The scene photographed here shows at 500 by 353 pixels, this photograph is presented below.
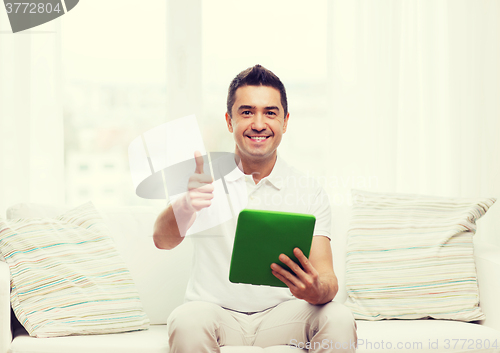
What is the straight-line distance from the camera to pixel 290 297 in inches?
62.3

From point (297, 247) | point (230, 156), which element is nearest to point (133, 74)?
point (230, 156)

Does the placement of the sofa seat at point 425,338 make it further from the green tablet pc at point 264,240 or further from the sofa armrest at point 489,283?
the green tablet pc at point 264,240

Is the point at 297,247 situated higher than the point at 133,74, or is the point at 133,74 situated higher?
the point at 133,74

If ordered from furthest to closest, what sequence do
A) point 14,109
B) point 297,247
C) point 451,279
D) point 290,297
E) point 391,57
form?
1. point 391,57
2. point 14,109
3. point 451,279
4. point 290,297
5. point 297,247

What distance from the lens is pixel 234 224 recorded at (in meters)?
1.62

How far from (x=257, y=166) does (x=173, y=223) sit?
0.42m

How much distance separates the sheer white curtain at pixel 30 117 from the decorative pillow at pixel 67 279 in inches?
26.4

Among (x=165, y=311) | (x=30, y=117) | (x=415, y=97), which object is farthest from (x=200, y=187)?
(x=415, y=97)

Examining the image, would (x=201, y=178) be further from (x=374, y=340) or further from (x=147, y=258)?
(x=374, y=340)

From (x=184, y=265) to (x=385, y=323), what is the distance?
79cm

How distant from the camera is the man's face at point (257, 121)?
1.68m

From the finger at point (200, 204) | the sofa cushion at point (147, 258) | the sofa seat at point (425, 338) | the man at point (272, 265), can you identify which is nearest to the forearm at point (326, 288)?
the man at point (272, 265)

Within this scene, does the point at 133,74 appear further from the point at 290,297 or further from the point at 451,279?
the point at 451,279

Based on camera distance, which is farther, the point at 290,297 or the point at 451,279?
the point at 451,279
